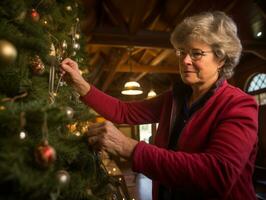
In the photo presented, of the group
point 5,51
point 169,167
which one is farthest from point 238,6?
point 5,51

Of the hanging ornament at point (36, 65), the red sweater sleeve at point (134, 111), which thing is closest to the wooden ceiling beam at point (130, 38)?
the red sweater sleeve at point (134, 111)

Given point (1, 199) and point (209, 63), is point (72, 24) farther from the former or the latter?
point (1, 199)

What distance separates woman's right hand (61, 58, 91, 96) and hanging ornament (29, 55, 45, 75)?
0.24m

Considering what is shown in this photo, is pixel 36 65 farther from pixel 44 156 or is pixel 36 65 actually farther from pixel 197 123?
pixel 197 123

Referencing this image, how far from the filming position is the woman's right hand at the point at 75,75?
1272 mm

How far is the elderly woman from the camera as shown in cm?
100

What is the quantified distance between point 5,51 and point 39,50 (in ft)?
1.01

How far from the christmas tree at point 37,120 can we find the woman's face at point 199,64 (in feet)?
1.65

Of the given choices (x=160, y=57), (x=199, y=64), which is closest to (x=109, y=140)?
(x=199, y=64)

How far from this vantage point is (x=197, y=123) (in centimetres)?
123

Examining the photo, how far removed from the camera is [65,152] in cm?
82

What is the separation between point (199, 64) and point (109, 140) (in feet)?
1.81

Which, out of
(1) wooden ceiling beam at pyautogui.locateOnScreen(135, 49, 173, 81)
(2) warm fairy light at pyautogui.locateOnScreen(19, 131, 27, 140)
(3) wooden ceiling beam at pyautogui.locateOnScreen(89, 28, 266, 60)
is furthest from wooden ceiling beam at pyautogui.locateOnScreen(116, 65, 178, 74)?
(2) warm fairy light at pyautogui.locateOnScreen(19, 131, 27, 140)

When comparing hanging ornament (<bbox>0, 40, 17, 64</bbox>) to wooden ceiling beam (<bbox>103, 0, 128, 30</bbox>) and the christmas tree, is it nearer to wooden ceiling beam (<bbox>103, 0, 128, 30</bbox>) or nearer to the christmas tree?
the christmas tree
